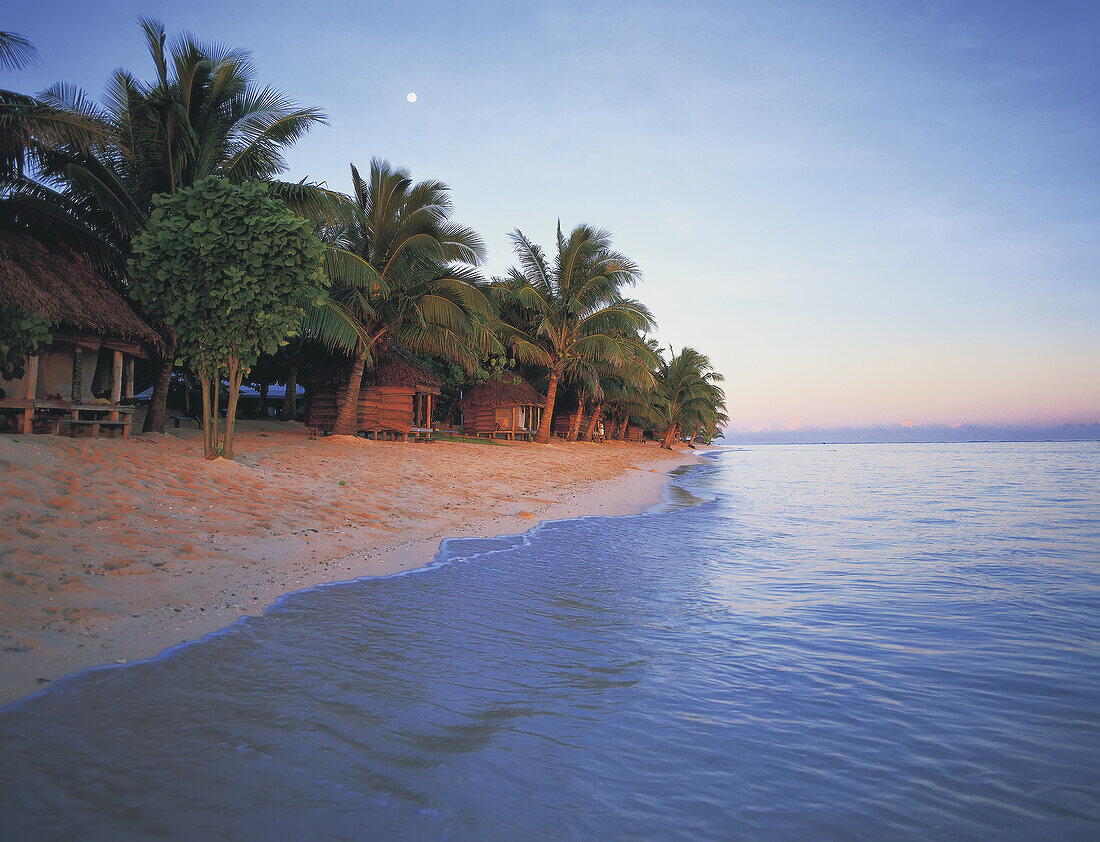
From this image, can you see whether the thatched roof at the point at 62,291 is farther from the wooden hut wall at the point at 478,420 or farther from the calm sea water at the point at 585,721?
the wooden hut wall at the point at 478,420

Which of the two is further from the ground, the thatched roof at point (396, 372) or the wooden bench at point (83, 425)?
the thatched roof at point (396, 372)

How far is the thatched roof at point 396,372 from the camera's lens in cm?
2158

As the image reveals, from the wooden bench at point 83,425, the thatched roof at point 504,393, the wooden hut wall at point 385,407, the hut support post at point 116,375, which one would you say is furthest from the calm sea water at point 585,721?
the thatched roof at point 504,393

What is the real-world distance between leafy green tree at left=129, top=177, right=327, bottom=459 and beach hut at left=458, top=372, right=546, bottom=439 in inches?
756

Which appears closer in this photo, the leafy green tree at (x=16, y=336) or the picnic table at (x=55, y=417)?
the leafy green tree at (x=16, y=336)

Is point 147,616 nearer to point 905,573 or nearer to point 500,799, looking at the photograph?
point 500,799

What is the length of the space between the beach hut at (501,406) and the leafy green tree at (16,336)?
19835 millimetres

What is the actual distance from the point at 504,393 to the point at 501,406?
2.18 ft

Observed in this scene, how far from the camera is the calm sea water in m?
2.40

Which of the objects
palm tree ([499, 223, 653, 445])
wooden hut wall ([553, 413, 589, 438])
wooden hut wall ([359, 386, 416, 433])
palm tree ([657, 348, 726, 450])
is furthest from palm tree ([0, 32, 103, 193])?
palm tree ([657, 348, 726, 450])

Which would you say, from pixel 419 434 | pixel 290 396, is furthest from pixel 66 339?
pixel 290 396

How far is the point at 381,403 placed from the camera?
846 inches

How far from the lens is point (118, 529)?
5844 mm

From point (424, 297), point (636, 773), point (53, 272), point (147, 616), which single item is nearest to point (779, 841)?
point (636, 773)
